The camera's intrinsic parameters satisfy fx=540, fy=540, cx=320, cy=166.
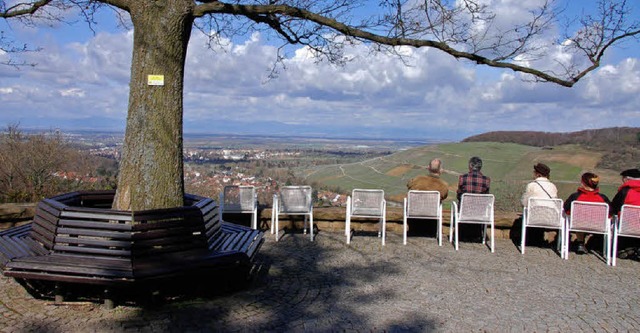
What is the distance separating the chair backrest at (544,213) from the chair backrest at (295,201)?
3.54m

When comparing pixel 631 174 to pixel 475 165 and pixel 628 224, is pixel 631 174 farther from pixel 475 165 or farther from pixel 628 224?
pixel 475 165

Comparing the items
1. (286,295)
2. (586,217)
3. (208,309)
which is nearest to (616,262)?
(586,217)

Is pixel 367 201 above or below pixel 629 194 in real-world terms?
below

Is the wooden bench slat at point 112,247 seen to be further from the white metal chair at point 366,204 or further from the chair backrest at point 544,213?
the chair backrest at point 544,213

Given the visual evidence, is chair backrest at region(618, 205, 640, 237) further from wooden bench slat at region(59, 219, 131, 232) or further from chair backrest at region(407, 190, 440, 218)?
wooden bench slat at region(59, 219, 131, 232)

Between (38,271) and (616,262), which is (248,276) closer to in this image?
(38,271)

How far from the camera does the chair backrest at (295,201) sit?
9.16 m

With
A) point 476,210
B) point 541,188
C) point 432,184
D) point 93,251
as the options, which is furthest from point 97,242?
point 541,188

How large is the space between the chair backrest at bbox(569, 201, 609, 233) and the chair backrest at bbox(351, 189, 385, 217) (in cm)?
298

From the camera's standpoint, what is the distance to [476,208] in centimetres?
871

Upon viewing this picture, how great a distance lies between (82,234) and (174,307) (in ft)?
3.69

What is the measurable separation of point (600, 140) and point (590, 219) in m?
10.2

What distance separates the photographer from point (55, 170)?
1082cm

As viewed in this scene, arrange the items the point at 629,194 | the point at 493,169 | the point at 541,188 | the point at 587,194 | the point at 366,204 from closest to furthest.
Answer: the point at 629,194, the point at 587,194, the point at 541,188, the point at 366,204, the point at 493,169
